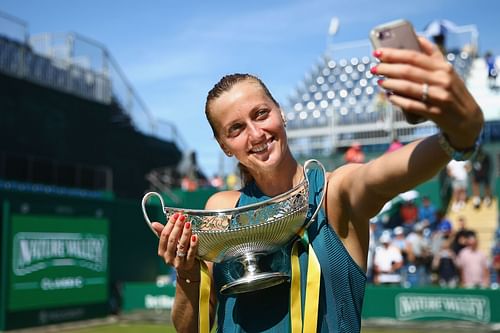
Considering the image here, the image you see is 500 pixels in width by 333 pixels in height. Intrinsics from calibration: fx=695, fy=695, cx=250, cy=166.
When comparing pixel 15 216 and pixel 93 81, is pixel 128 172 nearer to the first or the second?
pixel 93 81

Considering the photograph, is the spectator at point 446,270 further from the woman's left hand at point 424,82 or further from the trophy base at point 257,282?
the woman's left hand at point 424,82

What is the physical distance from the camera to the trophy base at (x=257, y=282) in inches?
72.5

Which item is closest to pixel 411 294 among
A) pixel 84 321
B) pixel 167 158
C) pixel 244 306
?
pixel 84 321

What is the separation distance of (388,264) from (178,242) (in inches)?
408

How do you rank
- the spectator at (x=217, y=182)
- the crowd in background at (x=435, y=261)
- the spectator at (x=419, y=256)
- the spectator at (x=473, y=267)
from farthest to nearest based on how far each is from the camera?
1. the spectator at (x=217, y=182)
2. the spectator at (x=419, y=256)
3. the crowd in background at (x=435, y=261)
4. the spectator at (x=473, y=267)

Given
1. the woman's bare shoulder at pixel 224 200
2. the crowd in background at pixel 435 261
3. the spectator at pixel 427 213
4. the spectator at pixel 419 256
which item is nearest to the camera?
the woman's bare shoulder at pixel 224 200

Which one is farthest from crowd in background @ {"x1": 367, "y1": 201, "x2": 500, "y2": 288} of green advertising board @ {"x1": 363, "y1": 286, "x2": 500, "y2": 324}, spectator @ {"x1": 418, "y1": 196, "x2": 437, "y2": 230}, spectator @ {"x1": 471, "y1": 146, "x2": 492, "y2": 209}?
Answer: spectator @ {"x1": 471, "y1": 146, "x2": 492, "y2": 209}

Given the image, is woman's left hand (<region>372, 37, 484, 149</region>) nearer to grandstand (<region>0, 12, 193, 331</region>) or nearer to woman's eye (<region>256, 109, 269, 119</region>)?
woman's eye (<region>256, 109, 269, 119</region>)

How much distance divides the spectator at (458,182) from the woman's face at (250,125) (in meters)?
15.9

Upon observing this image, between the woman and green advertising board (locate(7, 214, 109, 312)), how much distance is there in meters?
9.75

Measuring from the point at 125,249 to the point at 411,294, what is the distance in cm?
668

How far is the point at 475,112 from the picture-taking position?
1.41m

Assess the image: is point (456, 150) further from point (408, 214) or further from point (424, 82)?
point (408, 214)

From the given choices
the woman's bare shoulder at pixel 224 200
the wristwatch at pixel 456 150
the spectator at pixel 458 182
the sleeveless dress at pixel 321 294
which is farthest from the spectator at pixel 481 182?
the wristwatch at pixel 456 150
